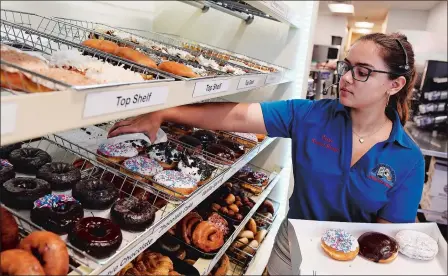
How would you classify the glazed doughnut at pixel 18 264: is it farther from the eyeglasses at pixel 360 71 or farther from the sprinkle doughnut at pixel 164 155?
the eyeglasses at pixel 360 71

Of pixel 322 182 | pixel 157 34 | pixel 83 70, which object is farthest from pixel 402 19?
pixel 83 70

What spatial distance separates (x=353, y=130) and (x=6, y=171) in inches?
58.8

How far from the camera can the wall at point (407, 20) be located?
37.3 feet

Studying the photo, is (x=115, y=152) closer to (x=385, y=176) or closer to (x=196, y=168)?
(x=196, y=168)

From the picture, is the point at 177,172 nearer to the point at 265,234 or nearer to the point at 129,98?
the point at 129,98

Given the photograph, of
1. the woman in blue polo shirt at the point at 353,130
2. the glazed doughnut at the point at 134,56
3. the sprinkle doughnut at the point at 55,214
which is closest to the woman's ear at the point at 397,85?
the woman in blue polo shirt at the point at 353,130

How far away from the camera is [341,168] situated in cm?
180

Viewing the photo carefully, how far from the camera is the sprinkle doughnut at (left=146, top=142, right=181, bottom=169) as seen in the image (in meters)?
1.98

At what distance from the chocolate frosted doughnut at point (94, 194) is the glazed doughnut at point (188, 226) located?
625 mm

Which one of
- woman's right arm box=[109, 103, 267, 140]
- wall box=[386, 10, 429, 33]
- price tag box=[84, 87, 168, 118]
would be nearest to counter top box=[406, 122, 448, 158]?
woman's right arm box=[109, 103, 267, 140]

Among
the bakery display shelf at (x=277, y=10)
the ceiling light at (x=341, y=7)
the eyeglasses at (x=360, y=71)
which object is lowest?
the eyeglasses at (x=360, y=71)

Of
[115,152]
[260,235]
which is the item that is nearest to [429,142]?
[260,235]

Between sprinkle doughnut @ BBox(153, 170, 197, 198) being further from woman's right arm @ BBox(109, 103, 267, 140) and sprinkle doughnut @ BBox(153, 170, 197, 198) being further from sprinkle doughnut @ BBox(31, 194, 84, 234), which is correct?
sprinkle doughnut @ BBox(31, 194, 84, 234)

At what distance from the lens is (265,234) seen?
9.99ft
